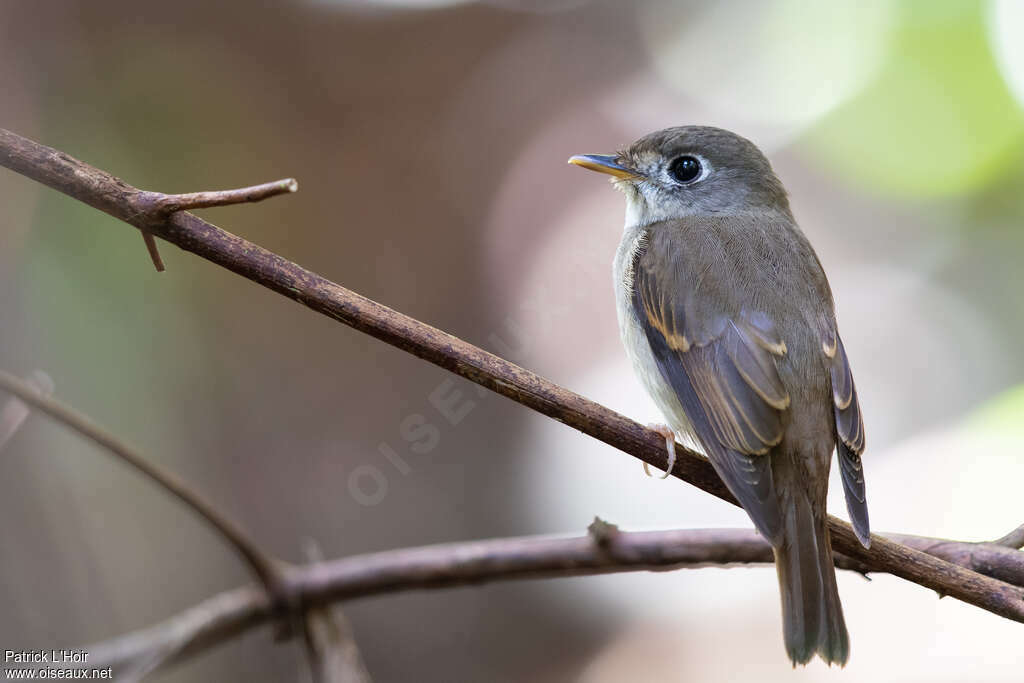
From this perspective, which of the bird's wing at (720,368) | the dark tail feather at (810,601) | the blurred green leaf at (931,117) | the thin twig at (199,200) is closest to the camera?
the thin twig at (199,200)

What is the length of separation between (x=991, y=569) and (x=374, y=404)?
2.25 m

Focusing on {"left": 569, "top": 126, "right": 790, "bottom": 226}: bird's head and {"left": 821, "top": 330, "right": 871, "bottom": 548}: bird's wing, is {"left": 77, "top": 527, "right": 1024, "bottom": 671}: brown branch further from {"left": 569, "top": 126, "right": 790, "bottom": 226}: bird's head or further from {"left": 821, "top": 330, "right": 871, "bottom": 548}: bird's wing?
{"left": 569, "top": 126, "right": 790, "bottom": 226}: bird's head

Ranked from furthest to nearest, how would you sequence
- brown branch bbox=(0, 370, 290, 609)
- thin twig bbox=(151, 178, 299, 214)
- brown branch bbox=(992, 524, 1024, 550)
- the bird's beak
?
the bird's beak
brown branch bbox=(992, 524, 1024, 550)
brown branch bbox=(0, 370, 290, 609)
thin twig bbox=(151, 178, 299, 214)

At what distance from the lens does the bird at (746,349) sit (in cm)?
224

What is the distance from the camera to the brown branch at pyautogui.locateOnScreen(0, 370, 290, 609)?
73.9 inches

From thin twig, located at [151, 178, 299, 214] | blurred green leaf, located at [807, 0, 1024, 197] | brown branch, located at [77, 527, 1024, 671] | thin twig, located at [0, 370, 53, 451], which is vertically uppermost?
blurred green leaf, located at [807, 0, 1024, 197]

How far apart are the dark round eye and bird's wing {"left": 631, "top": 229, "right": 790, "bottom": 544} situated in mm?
538

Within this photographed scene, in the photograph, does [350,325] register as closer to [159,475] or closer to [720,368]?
[159,475]

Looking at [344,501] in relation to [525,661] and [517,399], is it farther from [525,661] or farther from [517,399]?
[517,399]

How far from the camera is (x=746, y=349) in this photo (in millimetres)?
2658

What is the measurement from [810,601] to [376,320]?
4.18ft

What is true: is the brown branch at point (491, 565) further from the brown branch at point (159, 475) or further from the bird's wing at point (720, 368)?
the bird's wing at point (720, 368)

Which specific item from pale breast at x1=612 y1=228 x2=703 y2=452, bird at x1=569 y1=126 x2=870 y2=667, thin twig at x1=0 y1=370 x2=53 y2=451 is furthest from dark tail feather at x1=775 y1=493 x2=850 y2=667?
thin twig at x1=0 y1=370 x2=53 y2=451

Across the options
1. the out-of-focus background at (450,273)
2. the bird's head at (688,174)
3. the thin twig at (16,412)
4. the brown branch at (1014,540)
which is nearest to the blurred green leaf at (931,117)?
the out-of-focus background at (450,273)
